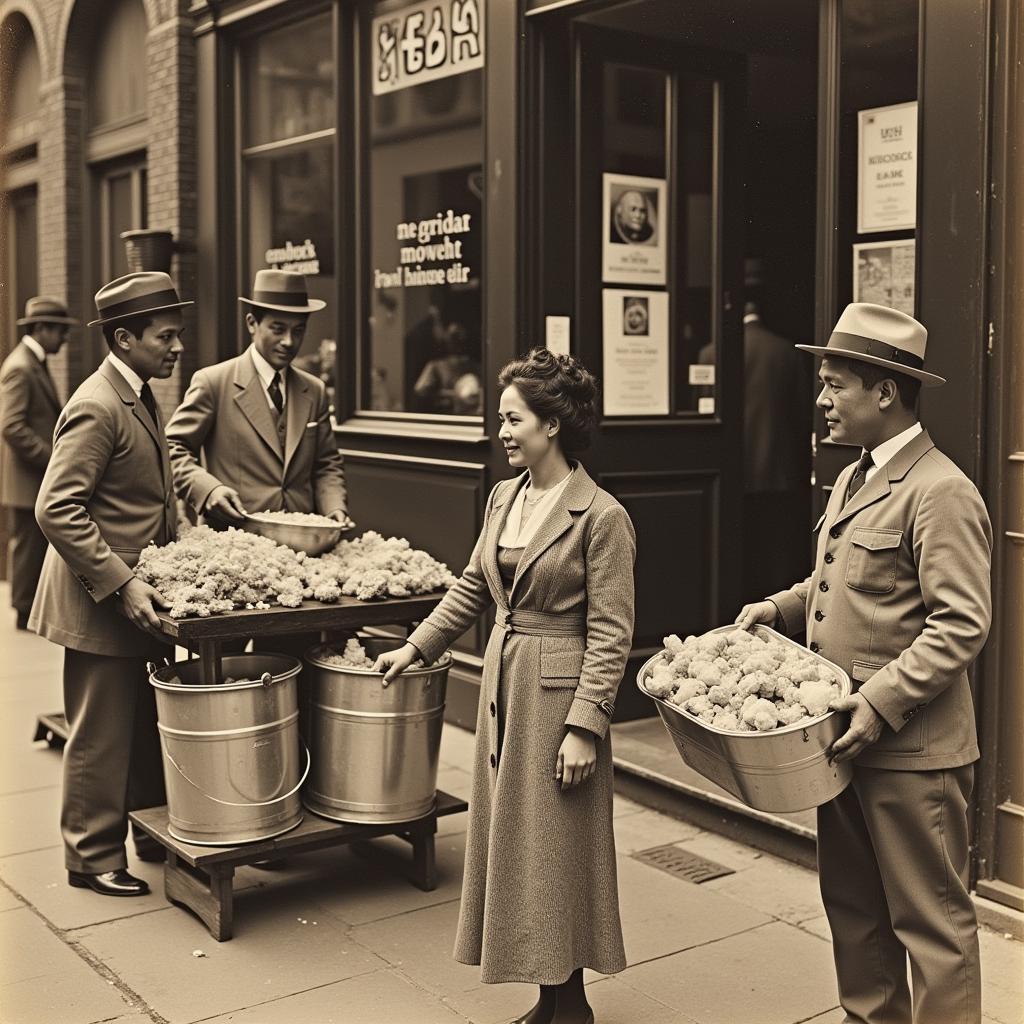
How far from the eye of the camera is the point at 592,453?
285 inches

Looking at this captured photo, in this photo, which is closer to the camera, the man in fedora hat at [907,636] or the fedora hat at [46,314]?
the man in fedora hat at [907,636]

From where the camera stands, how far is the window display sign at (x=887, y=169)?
520 cm

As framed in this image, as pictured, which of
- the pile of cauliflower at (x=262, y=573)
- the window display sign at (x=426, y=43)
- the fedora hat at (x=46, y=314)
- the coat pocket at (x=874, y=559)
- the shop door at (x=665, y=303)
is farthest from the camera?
the fedora hat at (x=46, y=314)

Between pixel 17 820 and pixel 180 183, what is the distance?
5.49 metres

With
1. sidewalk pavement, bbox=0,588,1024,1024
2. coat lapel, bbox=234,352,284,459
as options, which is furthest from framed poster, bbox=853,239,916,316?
coat lapel, bbox=234,352,284,459

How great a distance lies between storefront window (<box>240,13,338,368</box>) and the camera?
29.9 ft

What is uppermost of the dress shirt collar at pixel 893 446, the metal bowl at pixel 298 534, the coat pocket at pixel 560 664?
the dress shirt collar at pixel 893 446

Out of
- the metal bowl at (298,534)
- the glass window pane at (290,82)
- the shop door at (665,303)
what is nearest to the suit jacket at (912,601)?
the metal bowl at (298,534)

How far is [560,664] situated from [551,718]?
0.16 m

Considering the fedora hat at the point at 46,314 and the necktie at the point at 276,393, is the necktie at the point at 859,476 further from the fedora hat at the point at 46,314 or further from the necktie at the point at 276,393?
the fedora hat at the point at 46,314

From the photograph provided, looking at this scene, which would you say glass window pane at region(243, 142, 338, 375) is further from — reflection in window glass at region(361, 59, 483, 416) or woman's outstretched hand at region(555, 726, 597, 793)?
woman's outstretched hand at region(555, 726, 597, 793)

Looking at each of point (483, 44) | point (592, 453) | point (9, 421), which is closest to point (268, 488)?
point (592, 453)

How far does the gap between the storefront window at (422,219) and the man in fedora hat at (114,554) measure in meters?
2.62

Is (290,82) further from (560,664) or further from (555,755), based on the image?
(555,755)
